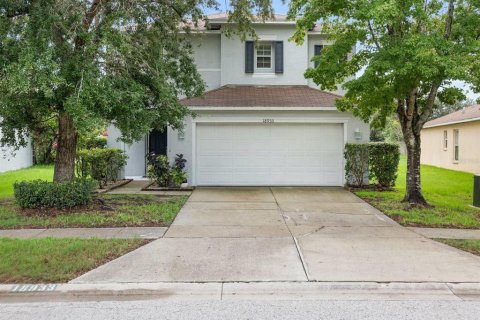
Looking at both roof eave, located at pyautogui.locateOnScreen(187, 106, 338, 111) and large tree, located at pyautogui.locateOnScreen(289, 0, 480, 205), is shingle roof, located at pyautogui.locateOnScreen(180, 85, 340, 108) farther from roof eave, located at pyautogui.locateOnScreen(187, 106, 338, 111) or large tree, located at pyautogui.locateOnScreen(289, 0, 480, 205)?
large tree, located at pyautogui.locateOnScreen(289, 0, 480, 205)

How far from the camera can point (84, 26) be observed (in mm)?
9328

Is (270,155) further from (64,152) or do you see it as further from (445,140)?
(445,140)

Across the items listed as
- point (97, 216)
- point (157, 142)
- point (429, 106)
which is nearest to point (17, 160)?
point (157, 142)

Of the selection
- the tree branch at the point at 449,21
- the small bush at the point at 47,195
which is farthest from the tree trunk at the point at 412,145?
the small bush at the point at 47,195

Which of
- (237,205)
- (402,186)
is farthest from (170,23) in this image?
(402,186)

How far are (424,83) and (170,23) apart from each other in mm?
6965

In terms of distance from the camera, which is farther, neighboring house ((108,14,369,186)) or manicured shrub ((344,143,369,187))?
neighboring house ((108,14,369,186))

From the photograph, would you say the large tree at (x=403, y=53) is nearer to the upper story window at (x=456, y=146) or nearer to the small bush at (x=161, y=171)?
the small bush at (x=161, y=171)

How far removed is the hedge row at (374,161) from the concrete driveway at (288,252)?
4.24 meters

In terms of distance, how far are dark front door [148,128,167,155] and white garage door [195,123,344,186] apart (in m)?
3.10

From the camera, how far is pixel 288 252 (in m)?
6.74

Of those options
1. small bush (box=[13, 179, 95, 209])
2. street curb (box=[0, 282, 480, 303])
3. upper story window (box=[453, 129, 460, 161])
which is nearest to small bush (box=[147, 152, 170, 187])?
small bush (box=[13, 179, 95, 209])

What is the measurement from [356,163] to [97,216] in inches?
360

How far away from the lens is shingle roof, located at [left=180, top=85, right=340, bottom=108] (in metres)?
14.9
